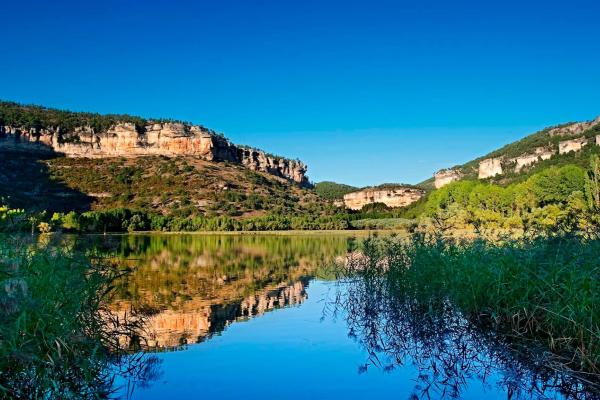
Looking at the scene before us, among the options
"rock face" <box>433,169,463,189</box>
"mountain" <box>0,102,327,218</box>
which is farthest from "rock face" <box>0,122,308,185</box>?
"rock face" <box>433,169,463,189</box>

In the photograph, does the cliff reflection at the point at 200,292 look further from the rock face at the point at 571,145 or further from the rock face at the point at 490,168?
the rock face at the point at 490,168

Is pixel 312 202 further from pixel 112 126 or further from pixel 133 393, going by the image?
pixel 133 393

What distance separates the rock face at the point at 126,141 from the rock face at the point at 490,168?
7752 centimetres

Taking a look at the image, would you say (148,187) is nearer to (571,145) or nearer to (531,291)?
(571,145)

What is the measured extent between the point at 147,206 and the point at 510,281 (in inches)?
4033

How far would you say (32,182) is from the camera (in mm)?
109188

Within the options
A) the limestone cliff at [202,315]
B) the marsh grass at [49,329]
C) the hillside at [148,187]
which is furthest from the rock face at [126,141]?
the marsh grass at [49,329]

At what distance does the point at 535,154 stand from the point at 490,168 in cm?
1287

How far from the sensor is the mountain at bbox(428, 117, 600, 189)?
116 meters

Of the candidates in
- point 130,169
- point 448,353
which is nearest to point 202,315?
point 448,353

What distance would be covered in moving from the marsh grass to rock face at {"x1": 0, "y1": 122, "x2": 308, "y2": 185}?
139m

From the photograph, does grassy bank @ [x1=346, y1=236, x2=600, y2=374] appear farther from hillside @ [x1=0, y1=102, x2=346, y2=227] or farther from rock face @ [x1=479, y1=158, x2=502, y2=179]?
rock face @ [x1=479, y1=158, x2=502, y2=179]

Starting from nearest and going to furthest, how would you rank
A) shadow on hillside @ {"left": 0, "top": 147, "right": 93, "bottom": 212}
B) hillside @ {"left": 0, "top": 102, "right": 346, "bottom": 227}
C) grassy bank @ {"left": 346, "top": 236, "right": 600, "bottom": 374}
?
1. grassy bank @ {"left": 346, "top": 236, "right": 600, "bottom": 374}
2. shadow on hillside @ {"left": 0, "top": 147, "right": 93, "bottom": 212}
3. hillside @ {"left": 0, "top": 102, "right": 346, "bottom": 227}

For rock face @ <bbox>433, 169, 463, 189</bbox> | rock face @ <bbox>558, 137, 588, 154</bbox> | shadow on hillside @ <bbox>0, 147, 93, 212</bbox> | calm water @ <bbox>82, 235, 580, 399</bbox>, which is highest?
rock face @ <bbox>558, 137, 588, 154</bbox>
